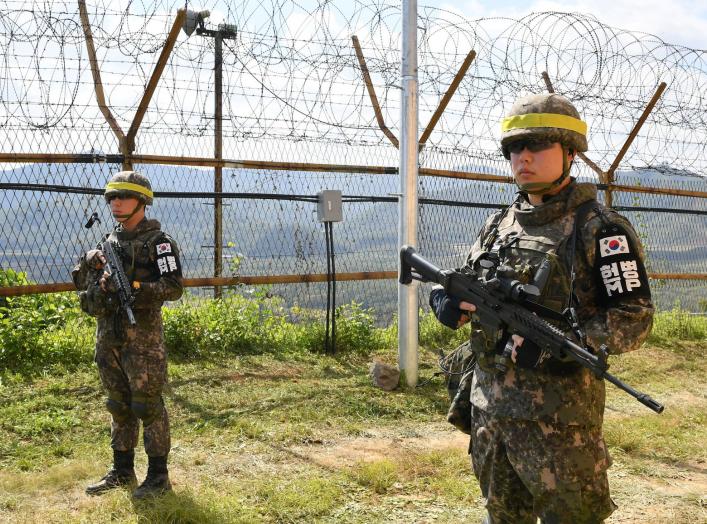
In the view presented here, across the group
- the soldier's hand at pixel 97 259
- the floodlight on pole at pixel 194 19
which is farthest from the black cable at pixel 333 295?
the soldier's hand at pixel 97 259

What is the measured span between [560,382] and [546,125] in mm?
842

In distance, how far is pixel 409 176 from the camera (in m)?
5.84

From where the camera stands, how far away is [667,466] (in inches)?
176

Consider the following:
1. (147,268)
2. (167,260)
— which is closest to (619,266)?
(167,260)

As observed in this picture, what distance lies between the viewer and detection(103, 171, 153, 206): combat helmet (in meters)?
3.79

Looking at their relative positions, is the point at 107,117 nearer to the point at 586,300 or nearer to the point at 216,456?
the point at 216,456

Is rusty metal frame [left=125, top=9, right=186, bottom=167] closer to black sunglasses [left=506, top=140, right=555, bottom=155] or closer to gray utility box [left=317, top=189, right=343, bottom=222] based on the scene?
gray utility box [left=317, top=189, right=343, bottom=222]

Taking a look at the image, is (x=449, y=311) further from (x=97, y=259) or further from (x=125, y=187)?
(x=97, y=259)

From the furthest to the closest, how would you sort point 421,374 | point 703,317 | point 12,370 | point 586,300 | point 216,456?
point 703,317 < point 421,374 < point 12,370 < point 216,456 < point 586,300

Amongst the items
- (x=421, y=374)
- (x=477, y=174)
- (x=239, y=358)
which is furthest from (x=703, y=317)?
(x=239, y=358)

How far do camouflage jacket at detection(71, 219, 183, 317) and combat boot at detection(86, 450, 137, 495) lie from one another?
80 cm

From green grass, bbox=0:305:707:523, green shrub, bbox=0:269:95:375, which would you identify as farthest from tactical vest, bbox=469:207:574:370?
green shrub, bbox=0:269:95:375

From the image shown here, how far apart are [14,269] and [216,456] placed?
11.6ft

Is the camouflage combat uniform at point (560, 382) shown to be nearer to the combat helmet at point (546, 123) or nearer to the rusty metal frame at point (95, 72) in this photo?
the combat helmet at point (546, 123)
